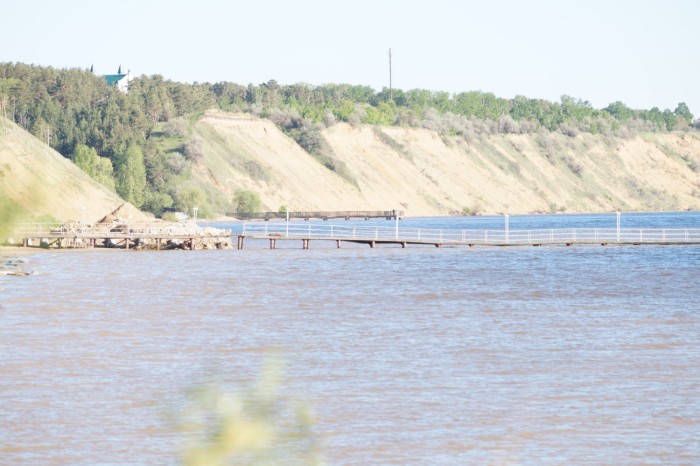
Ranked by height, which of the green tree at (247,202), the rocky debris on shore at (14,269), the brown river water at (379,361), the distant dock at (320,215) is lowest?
the brown river water at (379,361)

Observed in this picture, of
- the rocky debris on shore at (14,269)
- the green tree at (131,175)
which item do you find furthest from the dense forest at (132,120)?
the rocky debris on shore at (14,269)

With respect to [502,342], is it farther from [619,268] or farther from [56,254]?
[56,254]

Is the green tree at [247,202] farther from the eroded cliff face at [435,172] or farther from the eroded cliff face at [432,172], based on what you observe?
the eroded cliff face at [435,172]

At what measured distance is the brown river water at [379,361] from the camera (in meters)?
15.2

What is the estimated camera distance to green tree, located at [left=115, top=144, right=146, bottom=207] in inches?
4515

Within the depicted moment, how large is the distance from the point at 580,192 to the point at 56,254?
5090 inches

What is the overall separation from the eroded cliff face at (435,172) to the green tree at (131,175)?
52.2 ft

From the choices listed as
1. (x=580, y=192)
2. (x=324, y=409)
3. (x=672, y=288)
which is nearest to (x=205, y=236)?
(x=672, y=288)

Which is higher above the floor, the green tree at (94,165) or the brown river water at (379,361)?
the green tree at (94,165)

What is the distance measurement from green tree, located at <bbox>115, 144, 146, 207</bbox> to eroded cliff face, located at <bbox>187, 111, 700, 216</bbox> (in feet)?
52.2

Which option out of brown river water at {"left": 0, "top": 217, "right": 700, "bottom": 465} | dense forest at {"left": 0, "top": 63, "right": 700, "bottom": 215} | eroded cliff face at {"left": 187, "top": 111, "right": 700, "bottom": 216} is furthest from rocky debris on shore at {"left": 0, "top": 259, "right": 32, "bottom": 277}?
eroded cliff face at {"left": 187, "top": 111, "right": 700, "bottom": 216}

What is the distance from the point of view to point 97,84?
14988 centimetres

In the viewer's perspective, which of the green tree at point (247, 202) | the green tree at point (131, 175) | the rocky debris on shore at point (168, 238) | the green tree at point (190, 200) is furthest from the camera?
the green tree at point (247, 202)

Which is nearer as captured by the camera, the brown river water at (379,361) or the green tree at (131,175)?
the brown river water at (379,361)
